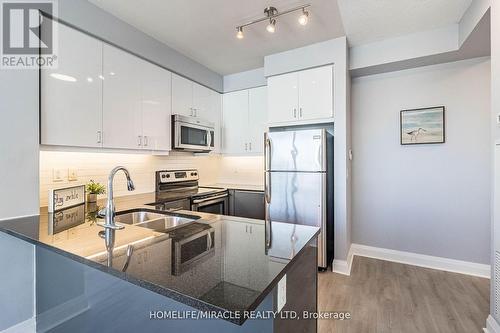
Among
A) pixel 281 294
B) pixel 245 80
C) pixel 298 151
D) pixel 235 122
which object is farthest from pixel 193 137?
pixel 281 294

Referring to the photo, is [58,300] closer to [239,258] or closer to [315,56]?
[239,258]

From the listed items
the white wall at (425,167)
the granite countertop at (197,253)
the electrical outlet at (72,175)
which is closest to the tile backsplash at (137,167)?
the electrical outlet at (72,175)

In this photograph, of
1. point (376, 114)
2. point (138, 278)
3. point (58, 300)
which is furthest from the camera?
point (376, 114)

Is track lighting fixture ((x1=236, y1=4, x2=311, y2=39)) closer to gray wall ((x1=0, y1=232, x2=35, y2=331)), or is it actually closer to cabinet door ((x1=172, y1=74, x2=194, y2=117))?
cabinet door ((x1=172, y1=74, x2=194, y2=117))

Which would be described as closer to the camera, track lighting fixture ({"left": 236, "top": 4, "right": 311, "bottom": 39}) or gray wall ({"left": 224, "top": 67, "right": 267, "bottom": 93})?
track lighting fixture ({"left": 236, "top": 4, "right": 311, "bottom": 39})

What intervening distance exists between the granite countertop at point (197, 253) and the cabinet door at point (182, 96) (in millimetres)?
1746

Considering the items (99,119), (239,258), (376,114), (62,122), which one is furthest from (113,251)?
(376,114)

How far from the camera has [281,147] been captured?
2.86 meters

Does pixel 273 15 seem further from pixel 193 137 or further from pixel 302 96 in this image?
pixel 193 137

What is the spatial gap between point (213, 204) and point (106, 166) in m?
1.29

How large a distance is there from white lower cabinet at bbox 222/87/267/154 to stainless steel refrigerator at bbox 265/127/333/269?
710 millimetres

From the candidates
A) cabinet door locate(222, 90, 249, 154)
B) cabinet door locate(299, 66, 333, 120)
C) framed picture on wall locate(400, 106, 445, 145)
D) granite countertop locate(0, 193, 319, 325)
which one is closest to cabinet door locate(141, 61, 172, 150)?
cabinet door locate(222, 90, 249, 154)

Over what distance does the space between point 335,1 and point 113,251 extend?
2.50 meters

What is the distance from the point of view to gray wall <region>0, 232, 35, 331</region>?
158 cm
